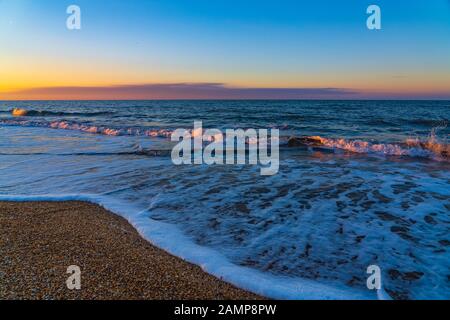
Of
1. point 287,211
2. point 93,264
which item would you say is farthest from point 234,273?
point 287,211

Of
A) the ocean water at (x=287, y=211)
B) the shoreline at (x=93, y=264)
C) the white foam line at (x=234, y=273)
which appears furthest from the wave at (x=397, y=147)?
the shoreline at (x=93, y=264)

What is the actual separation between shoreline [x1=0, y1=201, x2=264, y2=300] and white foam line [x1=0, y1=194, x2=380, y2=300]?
0.11 metres

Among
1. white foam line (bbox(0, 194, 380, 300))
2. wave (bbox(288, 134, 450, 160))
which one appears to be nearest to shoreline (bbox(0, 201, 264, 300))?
white foam line (bbox(0, 194, 380, 300))

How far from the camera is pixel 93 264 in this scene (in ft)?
12.1

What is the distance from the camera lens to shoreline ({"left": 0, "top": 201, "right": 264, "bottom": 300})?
10.4ft

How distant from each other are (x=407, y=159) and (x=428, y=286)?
27.7 ft

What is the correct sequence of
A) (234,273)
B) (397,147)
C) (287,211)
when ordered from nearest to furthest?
(234,273) → (287,211) → (397,147)

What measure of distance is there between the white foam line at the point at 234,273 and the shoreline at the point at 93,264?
11 cm

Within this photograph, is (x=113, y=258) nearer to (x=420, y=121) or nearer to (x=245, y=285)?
(x=245, y=285)

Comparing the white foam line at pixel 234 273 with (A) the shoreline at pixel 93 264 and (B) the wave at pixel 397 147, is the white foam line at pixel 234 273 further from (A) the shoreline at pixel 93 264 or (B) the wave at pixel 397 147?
(B) the wave at pixel 397 147

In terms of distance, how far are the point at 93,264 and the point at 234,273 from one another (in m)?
1.51

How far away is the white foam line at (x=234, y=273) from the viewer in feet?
10.7

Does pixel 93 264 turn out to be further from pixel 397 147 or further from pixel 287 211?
pixel 397 147
